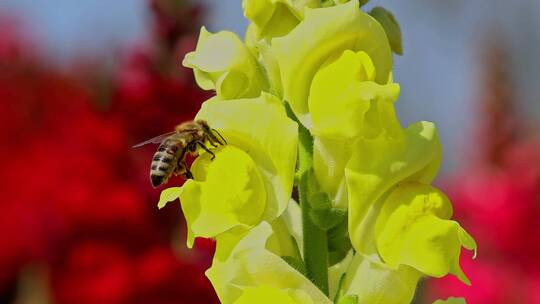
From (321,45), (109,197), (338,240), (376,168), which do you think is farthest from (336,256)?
(109,197)

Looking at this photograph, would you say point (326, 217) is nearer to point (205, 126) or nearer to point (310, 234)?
point (310, 234)

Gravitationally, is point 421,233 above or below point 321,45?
below

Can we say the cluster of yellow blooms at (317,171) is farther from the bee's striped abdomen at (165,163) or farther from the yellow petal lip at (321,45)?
the bee's striped abdomen at (165,163)

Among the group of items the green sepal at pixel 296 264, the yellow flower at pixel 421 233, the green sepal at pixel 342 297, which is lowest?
the green sepal at pixel 342 297

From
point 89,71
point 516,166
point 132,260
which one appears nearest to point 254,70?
point 132,260

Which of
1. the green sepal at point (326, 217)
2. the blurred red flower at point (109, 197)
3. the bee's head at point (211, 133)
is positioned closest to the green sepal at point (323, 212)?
the green sepal at point (326, 217)

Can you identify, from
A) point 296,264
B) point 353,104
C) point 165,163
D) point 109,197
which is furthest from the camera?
point 109,197
